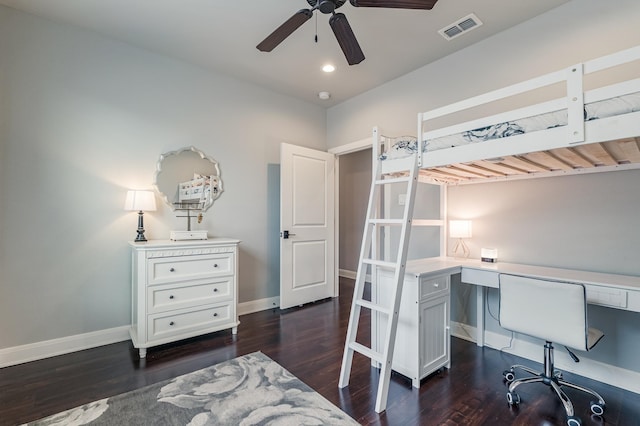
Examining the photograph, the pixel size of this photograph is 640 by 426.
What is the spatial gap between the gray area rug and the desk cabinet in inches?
25.4

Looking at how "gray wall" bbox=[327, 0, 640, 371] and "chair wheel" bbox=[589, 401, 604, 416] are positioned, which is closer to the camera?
"chair wheel" bbox=[589, 401, 604, 416]

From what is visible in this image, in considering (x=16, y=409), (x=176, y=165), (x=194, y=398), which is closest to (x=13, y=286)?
(x=16, y=409)

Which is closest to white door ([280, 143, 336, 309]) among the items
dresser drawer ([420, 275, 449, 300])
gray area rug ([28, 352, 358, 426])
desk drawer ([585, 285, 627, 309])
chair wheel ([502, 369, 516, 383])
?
gray area rug ([28, 352, 358, 426])

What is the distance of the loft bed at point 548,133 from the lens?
1437 millimetres

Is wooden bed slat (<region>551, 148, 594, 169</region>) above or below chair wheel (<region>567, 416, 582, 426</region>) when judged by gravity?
above

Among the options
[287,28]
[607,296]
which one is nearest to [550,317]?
[607,296]

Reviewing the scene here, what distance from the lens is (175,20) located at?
8.46ft

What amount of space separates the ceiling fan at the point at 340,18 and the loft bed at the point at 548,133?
0.64m

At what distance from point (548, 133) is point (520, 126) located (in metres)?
0.15

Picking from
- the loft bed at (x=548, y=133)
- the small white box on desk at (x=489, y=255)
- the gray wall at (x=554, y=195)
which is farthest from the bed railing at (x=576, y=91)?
the small white box on desk at (x=489, y=255)

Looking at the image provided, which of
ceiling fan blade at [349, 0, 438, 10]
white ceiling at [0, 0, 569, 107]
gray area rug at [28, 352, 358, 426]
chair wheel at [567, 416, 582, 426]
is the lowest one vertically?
gray area rug at [28, 352, 358, 426]

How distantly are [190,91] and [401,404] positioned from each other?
3583 millimetres

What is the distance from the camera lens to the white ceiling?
2.40 m

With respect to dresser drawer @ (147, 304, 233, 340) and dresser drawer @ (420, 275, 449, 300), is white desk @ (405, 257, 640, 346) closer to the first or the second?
dresser drawer @ (420, 275, 449, 300)
